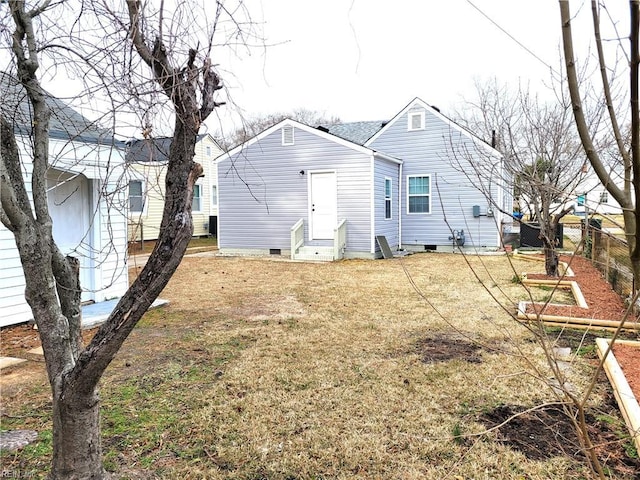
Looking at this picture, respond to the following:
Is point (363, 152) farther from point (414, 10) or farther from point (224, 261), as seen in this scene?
point (414, 10)

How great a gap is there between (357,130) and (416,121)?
397cm

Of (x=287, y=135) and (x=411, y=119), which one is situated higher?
(x=411, y=119)

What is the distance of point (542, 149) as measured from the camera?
826 cm

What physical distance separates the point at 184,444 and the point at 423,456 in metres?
1.52

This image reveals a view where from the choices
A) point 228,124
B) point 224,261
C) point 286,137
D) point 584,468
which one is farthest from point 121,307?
point 286,137

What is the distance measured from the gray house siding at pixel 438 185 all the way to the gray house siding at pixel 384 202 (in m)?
0.43

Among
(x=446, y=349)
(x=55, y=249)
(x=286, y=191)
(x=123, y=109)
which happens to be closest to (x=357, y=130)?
(x=286, y=191)

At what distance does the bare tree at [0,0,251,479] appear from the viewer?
200 cm

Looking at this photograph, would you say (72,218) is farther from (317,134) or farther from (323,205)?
(317,134)

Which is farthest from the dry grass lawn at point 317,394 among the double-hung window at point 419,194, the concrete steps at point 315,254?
the double-hung window at point 419,194

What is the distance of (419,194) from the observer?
15.2 metres

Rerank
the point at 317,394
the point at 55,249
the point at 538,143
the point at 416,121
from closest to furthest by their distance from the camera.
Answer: the point at 55,249
the point at 317,394
the point at 538,143
the point at 416,121

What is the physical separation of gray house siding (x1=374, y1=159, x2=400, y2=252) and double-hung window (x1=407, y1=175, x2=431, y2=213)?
1.54 ft

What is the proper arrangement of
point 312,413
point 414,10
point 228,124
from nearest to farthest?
point 414,10, point 228,124, point 312,413
